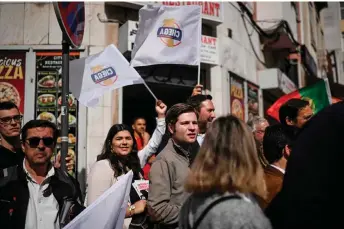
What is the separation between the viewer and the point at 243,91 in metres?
10.9

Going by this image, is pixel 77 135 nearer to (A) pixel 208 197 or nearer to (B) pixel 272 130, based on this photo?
(B) pixel 272 130

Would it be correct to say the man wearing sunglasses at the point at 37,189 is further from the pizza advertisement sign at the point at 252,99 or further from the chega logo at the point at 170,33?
the pizza advertisement sign at the point at 252,99

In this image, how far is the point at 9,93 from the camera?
7.88m

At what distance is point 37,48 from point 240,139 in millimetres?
6743

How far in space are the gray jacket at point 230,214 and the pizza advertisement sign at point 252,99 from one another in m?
9.24

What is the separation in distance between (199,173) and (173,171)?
3.74 ft

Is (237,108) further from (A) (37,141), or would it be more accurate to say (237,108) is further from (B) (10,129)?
(A) (37,141)

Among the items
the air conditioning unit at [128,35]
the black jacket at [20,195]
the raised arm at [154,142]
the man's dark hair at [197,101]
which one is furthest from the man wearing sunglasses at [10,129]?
the air conditioning unit at [128,35]

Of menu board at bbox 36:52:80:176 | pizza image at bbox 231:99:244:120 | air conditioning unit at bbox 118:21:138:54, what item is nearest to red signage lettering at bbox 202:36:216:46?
pizza image at bbox 231:99:244:120

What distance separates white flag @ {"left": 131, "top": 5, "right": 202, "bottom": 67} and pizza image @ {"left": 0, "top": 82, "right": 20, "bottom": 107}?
309 cm

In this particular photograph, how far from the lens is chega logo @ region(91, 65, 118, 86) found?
15.5 ft

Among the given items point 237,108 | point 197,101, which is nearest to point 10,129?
point 197,101

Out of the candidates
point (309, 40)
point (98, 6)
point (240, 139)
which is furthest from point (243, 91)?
point (309, 40)

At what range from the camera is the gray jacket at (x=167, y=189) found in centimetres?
299
